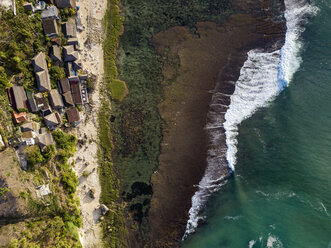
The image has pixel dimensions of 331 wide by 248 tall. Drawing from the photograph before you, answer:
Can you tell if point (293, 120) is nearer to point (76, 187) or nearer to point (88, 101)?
point (88, 101)

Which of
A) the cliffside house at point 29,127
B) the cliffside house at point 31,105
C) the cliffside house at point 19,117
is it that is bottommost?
the cliffside house at point 29,127

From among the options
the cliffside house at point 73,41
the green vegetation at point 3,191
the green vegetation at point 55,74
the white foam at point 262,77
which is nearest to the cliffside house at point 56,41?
the cliffside house at point 73,41

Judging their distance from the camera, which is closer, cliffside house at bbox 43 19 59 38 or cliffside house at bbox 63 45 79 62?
cliffside house at bbox 43 19 59 38

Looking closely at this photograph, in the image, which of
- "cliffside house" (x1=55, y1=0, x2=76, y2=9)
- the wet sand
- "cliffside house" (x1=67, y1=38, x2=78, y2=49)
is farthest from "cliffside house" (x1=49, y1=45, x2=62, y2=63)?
the wet sand

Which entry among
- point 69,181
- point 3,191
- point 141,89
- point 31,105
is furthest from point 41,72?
point 3,191

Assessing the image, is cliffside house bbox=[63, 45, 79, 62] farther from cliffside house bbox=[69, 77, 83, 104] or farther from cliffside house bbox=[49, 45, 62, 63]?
cliffside house bbox=[69, 77, 83, 104]

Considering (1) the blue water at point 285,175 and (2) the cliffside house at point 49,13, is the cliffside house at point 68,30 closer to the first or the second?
(2) the cliffside house at point 49,13
